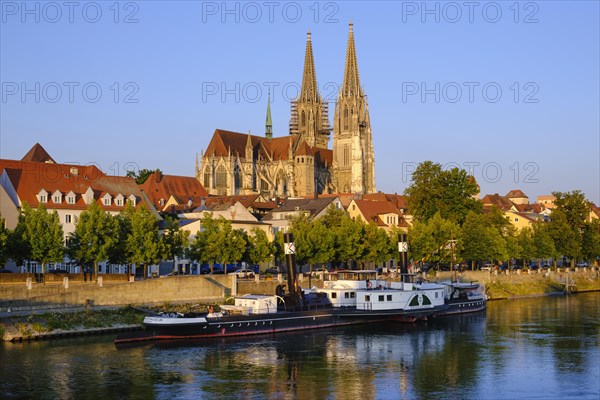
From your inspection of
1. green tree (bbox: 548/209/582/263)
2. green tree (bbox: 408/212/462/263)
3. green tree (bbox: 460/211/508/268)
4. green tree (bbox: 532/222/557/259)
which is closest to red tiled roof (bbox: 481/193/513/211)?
green tree (bbox: 548/209/582/263)

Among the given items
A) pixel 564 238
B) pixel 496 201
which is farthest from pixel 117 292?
pixel 496 201

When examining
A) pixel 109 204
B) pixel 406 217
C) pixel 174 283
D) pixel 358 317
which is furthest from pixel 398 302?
pixel 406 217

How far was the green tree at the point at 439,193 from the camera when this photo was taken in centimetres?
11425

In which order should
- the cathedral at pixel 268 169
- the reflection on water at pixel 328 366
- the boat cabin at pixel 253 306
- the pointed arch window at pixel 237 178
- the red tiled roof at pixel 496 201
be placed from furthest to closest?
1. the pointed arch window at pixel 237 178
2. the cathedral at pixel 268 169
3. the red tiled roof at pixel 496 201
4. the boat cabin at pixel 253 306
5. the reflection on water at pixel 328 366

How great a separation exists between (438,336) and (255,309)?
13.7 metres

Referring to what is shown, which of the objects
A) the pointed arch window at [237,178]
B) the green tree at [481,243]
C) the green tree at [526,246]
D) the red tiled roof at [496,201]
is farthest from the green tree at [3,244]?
the red tiled roof at [496,201]

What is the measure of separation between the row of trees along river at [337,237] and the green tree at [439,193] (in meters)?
0.14

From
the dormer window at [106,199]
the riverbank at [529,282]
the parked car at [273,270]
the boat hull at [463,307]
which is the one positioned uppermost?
the dormer window at [106,199]

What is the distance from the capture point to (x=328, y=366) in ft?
152

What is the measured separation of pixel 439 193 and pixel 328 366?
71.2 m

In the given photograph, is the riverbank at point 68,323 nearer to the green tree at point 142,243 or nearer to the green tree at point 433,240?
the green tree at point 142,243

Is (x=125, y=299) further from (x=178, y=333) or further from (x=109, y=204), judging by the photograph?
(x=109, y=204)

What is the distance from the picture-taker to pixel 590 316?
232 ft

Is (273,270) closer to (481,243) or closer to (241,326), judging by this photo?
(481,243)
